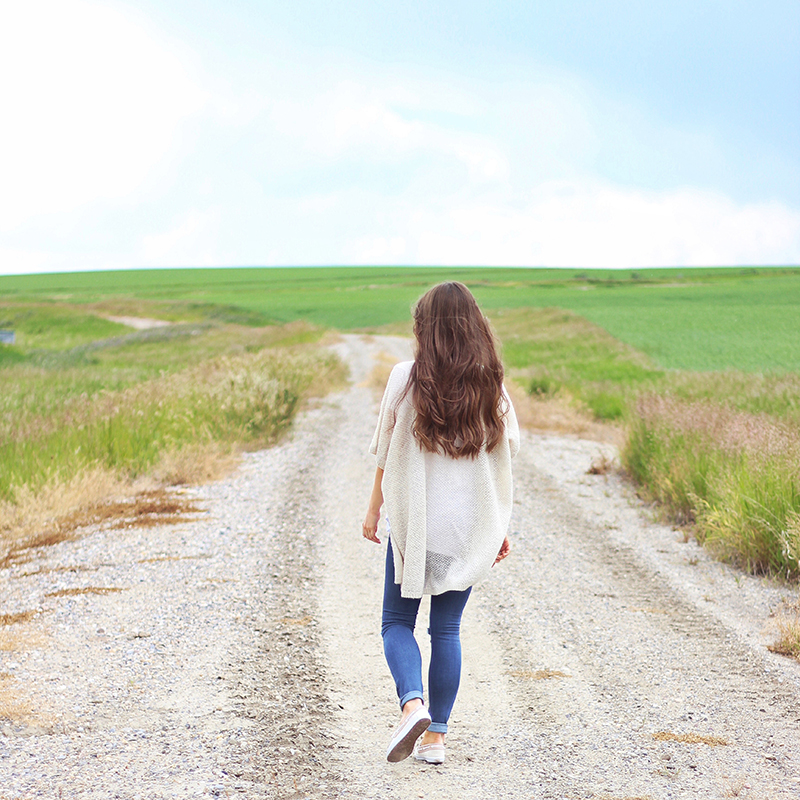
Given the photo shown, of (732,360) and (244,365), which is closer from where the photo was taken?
(244,365)

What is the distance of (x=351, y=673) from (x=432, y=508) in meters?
1.92

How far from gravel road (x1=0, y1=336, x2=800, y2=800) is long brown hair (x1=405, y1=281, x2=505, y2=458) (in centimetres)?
163

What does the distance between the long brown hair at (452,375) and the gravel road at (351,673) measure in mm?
1629

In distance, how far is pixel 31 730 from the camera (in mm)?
4031

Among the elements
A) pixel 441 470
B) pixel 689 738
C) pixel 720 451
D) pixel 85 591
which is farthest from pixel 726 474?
pixel 85 591

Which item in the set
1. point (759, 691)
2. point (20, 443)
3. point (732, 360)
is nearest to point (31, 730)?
point (759, 691)

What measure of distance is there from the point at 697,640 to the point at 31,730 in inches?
170

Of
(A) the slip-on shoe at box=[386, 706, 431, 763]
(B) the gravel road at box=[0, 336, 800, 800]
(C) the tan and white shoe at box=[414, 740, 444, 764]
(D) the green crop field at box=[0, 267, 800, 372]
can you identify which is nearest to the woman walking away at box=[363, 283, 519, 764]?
(A) the slip-on shoe at box=[386, 706, 431, 763]

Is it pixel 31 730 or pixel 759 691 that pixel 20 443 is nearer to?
pixel 31 730

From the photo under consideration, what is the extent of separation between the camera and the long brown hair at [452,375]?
11.3 feet

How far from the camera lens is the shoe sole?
344 cm

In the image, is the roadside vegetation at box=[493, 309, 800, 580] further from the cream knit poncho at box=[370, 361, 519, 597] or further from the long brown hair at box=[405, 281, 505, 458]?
the long brown hair at box=[405, 281, 505, 458]

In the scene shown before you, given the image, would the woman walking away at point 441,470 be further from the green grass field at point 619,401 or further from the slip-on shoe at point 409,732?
the green grass field at point 619,401

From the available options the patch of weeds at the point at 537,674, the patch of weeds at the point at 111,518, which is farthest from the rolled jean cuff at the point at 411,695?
the patch of weeds at the point at 111,518
